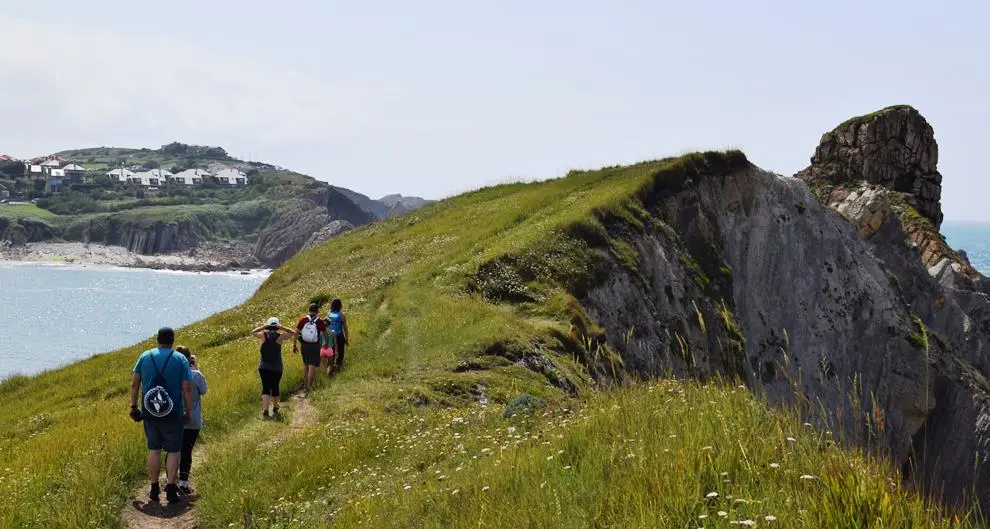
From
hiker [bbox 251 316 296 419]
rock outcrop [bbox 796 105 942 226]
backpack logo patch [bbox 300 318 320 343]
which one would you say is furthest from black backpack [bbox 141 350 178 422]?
rock outcrop [bbox 796 105 942 226]

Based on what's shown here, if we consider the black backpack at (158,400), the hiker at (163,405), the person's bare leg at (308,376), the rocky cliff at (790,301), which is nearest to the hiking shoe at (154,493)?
the hiker at (163,405)

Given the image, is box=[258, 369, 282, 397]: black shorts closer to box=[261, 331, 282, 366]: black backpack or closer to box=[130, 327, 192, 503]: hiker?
box=[261, 331, 282, 366]: black backpack

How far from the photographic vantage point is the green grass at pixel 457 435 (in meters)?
7.19

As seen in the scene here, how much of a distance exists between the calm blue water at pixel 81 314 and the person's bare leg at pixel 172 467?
67.8 meters

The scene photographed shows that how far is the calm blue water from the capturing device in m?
101

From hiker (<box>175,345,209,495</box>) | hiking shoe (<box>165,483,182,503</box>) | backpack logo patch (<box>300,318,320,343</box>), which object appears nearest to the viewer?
hiking shoe (<box>165,483,182,503</box>)

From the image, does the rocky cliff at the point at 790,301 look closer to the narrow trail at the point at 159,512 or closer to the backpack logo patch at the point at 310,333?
the backpack logo patch at the point at 310,333

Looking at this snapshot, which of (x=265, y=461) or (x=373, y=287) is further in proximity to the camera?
(x=373, y=287)

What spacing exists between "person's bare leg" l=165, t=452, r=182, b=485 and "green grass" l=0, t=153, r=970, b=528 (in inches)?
21.3

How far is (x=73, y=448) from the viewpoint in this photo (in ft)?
53.7

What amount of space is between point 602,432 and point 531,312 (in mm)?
19260

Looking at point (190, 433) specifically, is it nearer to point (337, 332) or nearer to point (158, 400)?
point (158, 400)

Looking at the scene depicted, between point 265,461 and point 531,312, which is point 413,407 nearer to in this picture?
point 265,461

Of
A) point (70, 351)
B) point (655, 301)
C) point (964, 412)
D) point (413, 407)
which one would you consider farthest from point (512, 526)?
point (70, 351)
